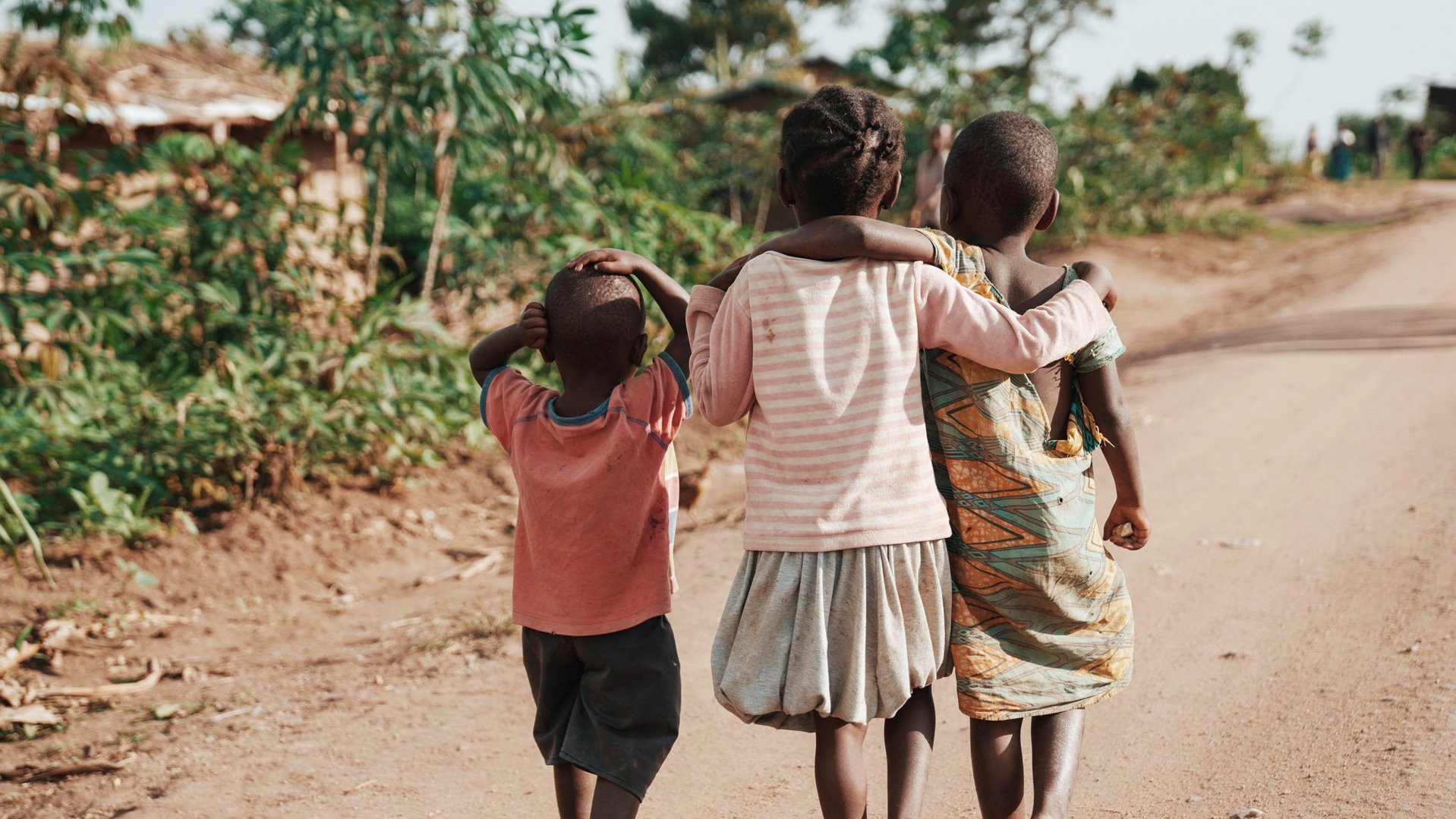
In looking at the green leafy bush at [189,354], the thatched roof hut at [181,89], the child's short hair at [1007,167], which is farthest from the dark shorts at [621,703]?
the thatched roof hut at [181,89]

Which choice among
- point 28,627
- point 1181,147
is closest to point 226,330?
point 28,627

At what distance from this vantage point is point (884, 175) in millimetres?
1955

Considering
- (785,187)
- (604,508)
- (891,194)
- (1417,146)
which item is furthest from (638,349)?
(1417,146)

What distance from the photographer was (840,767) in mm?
1954

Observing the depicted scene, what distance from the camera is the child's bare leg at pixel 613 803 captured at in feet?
6.95

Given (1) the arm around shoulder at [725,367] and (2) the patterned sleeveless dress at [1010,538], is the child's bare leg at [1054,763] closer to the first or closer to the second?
(2) the patterned sleeveless dress at [1010,538]

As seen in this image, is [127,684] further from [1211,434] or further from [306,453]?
[1211,434]

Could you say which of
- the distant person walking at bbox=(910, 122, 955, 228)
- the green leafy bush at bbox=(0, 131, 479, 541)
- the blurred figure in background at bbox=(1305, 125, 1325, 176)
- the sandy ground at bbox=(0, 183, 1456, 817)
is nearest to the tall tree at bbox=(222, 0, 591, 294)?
the green leafy bush at bbox=(0, 131, 479, 541)

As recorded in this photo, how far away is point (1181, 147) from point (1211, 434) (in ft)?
33.1

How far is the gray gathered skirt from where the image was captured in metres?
1.90

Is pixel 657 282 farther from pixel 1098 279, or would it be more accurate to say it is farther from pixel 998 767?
pixel 998 767

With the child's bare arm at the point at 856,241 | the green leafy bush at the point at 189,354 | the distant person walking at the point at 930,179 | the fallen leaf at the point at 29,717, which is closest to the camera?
the child's bare arm at the point at 856,241

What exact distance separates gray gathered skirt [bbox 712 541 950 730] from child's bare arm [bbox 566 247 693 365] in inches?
19.0

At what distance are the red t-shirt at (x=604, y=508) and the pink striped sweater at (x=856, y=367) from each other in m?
0.28
